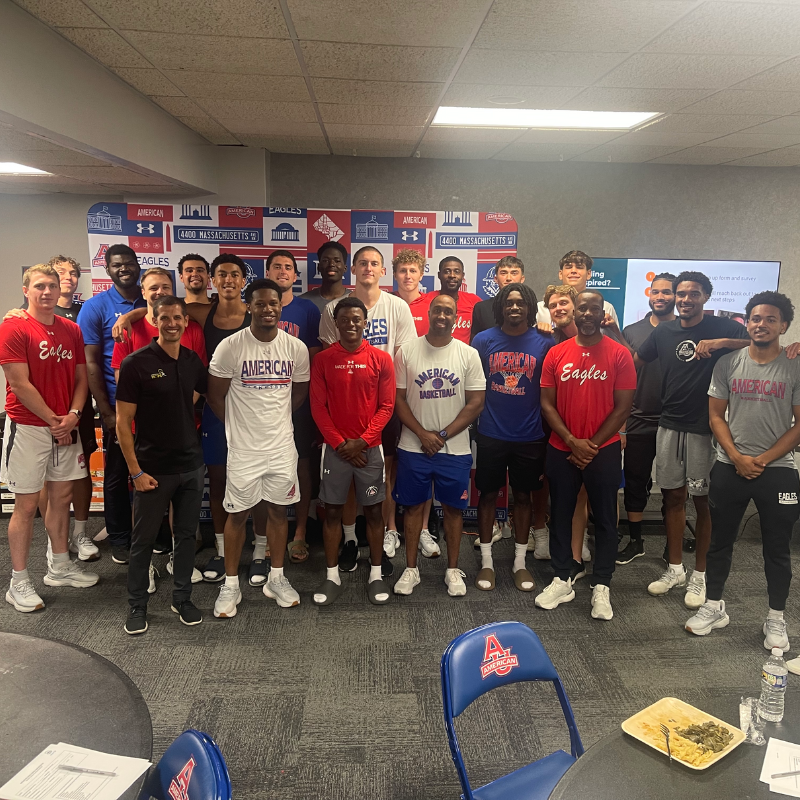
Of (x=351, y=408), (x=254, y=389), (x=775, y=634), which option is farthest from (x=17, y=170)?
(x=775, y=634)

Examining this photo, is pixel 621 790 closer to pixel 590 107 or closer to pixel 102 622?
pixel 102 622

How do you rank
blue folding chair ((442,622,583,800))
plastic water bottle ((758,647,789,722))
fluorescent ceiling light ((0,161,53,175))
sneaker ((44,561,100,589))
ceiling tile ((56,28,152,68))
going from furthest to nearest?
fluorescent ceiling light ((0,161,53,175)), sneaker ((44,561,100,589)), ceiling tile ((56,28,152,68)), blue folding chair ((442,622,583,800)), plastic water bottle ((758,647,789,722))

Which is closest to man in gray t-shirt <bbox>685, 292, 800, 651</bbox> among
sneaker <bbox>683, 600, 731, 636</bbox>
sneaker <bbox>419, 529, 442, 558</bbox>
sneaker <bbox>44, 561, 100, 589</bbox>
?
sneaker <bbox>683, 600, 731, 636</bbox>

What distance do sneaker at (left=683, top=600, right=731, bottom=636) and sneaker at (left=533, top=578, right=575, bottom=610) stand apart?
2.08ft

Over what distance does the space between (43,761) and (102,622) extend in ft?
7.12

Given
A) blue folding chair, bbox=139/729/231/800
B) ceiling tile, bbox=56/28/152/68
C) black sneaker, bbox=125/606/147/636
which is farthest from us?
black sneaker, bbox=125/606/147/636

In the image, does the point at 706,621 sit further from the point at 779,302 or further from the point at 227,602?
the point at 227,602

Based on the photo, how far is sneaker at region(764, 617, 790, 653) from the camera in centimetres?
303

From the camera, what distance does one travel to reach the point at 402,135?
4453 millimetres

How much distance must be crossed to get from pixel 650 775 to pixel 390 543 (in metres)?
2.84

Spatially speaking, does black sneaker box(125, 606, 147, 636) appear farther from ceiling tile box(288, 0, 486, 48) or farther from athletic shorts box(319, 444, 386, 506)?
ceiling tile box(288, 0, 486, 48)

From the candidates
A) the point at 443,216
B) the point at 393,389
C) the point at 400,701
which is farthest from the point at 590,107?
the point at 400,701

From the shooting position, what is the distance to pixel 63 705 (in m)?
1.47

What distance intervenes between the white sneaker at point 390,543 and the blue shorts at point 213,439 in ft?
4.00
